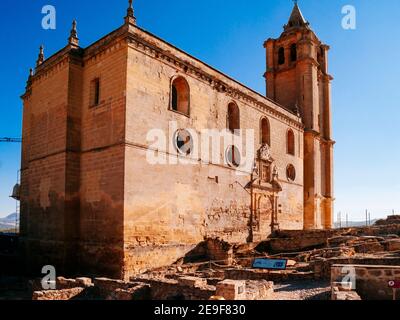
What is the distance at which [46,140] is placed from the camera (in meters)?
16.1

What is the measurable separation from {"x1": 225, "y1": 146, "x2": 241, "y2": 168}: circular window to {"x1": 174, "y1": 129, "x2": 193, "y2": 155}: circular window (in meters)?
2.73

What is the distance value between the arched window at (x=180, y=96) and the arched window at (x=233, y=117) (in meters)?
3.63

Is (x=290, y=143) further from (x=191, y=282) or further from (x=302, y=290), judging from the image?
(x=191, y=282)

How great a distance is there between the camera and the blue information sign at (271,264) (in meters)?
10.7

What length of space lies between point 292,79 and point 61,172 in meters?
18.9

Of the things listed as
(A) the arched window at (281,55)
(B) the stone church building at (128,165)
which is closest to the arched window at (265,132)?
(B) the stone church building at (128,165)

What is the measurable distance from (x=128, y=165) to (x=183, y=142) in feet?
11.4

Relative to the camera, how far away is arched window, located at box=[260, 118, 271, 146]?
21.8 m

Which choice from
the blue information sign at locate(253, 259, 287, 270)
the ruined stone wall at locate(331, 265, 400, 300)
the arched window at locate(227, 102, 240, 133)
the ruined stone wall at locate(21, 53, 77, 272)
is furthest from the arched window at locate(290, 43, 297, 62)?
the ruined stone wall at locate(331, 265, 400, 300)

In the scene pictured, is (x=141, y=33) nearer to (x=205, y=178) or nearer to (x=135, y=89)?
(x=135, y=89)

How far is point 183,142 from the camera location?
52.2 ft

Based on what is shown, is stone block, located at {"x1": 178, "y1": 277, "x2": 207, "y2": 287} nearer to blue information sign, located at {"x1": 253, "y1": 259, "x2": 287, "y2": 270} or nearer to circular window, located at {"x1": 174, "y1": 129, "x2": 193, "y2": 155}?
blue information sign, located at {"x1": 253, "y1": 259, "x2": 287, "y2": 270}

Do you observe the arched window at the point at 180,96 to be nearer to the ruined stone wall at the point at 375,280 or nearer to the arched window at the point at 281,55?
the ruined stone wall at the point at 375,280

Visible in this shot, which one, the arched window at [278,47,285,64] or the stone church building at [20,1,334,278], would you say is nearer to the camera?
the stone church building at [20,1,334,278]
